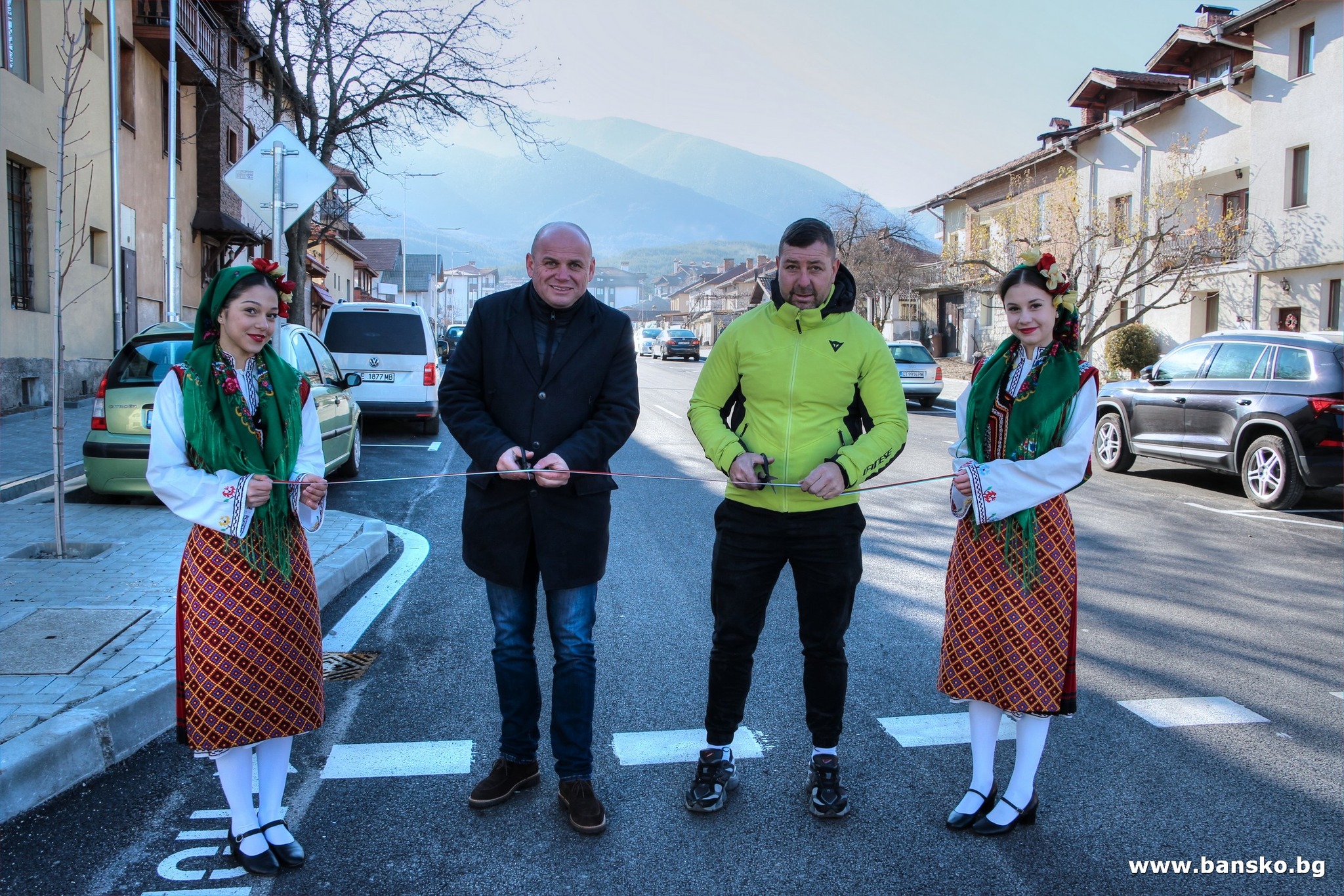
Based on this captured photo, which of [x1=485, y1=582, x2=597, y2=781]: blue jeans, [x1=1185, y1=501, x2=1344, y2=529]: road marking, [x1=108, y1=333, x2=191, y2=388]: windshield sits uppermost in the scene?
[x1=108, y1=333, x2=191, y2=388]: windshield

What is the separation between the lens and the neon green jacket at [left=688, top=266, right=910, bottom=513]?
3326mm

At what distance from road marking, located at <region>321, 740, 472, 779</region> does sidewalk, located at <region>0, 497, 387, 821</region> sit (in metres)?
0.81

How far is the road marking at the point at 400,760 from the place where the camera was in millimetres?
3615

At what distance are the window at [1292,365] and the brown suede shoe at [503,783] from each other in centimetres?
915

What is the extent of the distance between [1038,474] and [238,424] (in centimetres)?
248

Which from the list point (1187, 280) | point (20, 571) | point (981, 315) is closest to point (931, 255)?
point (981, 315)

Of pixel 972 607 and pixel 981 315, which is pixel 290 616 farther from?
pixel 981 315

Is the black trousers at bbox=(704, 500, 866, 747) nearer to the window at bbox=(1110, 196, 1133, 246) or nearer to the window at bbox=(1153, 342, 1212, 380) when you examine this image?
the window at bbox=(1153, 342, 1212, 380)

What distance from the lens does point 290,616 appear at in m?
3.05

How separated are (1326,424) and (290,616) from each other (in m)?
9.59

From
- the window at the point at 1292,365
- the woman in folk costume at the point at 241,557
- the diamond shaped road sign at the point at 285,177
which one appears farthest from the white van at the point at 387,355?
the woman in folk costume at the point at 241,557

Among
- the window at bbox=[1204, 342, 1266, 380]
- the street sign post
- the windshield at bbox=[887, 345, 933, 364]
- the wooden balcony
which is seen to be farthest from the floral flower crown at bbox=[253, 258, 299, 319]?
the windshield at bbox=[887, 345, 933, 364]

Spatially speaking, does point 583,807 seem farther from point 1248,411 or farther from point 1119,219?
point 1119,219

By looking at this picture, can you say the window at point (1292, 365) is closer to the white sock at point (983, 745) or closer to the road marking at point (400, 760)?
the white sock at point (983, 745)
